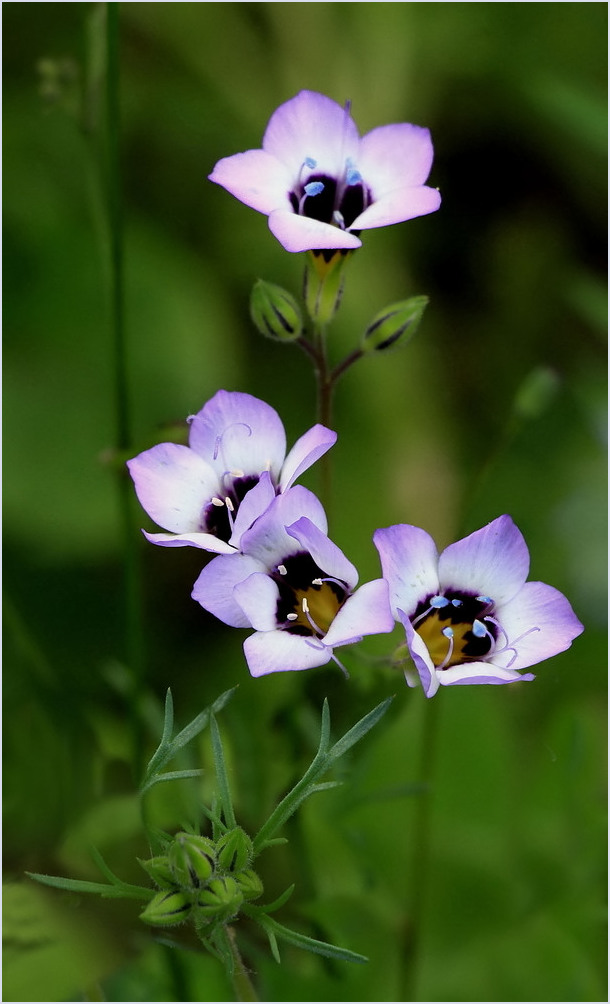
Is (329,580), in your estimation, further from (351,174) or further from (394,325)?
(351,174)

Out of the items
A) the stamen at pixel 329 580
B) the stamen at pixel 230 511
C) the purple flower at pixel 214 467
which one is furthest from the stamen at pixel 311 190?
the stamen at pixel 329 580

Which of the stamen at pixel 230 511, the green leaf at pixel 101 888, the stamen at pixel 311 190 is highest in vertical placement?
the stamen at pixel 311 190

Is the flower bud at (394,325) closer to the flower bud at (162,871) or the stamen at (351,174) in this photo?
the stamen at (351,174)

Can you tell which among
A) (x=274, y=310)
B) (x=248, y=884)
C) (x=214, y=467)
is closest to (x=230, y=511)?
(x=214, y=467)

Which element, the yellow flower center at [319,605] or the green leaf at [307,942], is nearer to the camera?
the green leaf at [307,942]

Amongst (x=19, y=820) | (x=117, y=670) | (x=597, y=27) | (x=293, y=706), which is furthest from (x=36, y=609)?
(x=597, y=27)

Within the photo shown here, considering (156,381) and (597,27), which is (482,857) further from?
(597,27)
